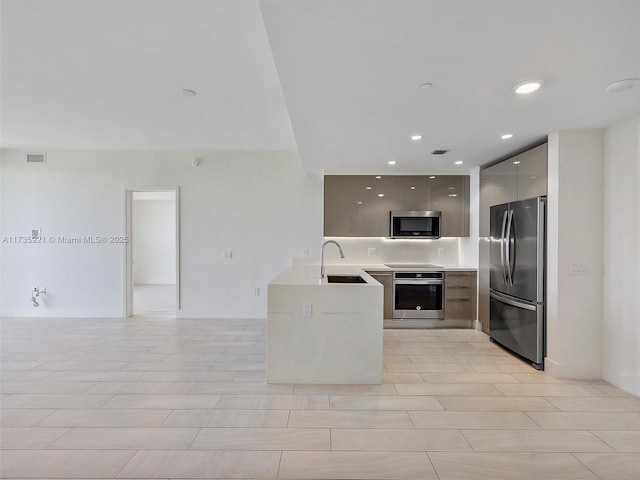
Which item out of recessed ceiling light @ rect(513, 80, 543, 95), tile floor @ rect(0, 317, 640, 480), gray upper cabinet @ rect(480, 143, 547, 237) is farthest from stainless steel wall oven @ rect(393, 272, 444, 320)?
recessed ceiling light @ rect(513, 80, 543, 95)

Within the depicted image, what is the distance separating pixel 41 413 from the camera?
7.82 ft

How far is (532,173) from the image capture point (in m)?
3.41

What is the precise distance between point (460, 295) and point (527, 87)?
3.29 meters

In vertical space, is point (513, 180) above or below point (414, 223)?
above

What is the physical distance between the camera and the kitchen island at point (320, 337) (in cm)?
289

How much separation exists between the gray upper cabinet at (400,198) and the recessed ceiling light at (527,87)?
2.87 metres

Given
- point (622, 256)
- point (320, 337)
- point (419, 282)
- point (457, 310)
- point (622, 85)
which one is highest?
point (622, 85)

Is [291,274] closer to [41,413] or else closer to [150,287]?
[41,413]

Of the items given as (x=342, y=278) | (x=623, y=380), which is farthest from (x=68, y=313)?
(x=623, y=380)

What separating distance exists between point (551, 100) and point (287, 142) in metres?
3.30

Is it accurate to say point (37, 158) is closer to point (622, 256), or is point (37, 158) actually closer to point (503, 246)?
point (503, 246)

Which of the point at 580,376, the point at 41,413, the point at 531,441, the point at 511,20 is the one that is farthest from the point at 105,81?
the point at 580,376

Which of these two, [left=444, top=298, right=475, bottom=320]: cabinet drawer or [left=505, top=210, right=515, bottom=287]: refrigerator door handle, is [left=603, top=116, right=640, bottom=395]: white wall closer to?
[left=505, top=210, right=515, bottom=287]: refrigerator door handle

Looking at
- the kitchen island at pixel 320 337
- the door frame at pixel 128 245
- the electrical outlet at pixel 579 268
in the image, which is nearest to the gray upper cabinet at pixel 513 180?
the electrical outlet at pixel 579 268
